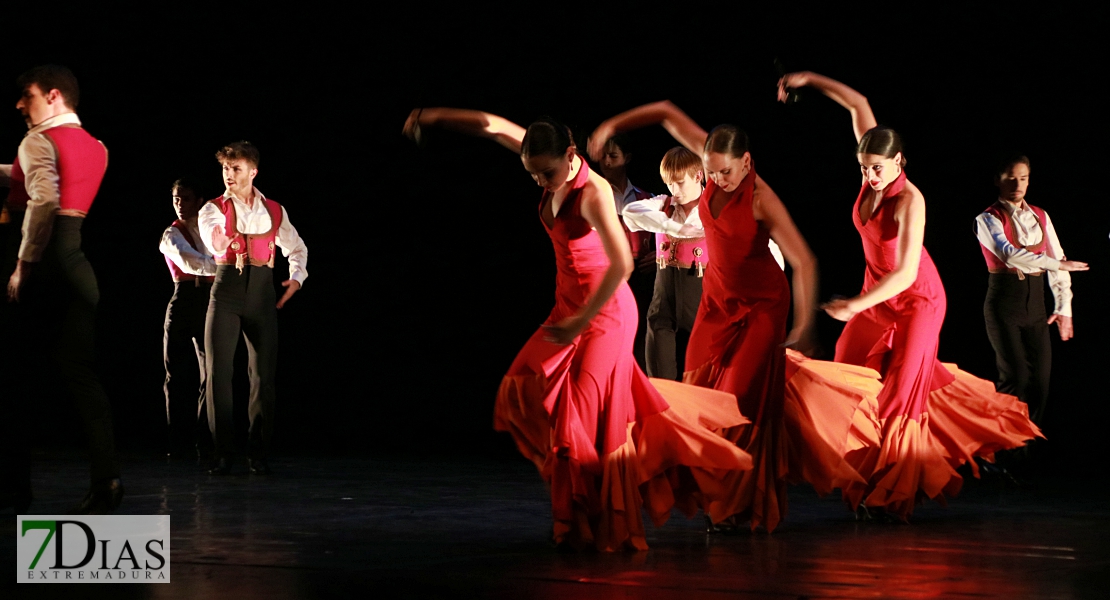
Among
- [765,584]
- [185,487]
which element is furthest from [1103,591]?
[185,487]

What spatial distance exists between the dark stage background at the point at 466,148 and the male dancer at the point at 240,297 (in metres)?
1.26

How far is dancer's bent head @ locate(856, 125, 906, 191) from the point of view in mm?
4906

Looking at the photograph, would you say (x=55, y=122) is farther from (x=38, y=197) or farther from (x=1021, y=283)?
(x=1021, y=283)

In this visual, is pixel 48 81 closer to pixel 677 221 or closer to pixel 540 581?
pixel 540 581

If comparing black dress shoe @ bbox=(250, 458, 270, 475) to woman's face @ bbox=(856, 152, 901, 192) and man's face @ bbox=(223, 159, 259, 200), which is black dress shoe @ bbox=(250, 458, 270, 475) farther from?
woman's face @ bbox=(856, 152, 901, 192)

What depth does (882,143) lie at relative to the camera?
491 cm

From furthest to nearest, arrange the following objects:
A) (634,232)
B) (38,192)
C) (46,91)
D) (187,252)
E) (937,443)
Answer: (187,252), (634,232), (937,443), (46,91), (38,192)

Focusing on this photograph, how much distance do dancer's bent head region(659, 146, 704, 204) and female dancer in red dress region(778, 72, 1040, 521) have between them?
0.94 meters

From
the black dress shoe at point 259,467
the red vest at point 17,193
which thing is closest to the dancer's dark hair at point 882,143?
the red vest at point 17,193

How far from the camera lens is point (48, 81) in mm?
4422

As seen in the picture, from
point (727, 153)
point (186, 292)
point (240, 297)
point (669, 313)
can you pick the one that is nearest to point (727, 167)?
point (727, 153)

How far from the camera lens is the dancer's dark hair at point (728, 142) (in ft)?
14.6

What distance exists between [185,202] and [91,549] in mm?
3437

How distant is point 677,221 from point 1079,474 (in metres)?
2.19
